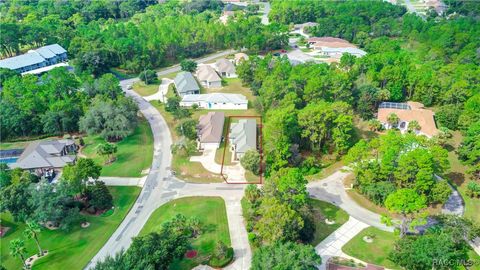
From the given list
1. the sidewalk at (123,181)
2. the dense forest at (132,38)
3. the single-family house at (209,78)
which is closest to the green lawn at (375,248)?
the sidewalk at (123,181)

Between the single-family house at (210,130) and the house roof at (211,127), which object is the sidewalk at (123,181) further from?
the house roof at (211,127)

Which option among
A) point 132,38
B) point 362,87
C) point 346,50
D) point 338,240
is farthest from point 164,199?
point 346,50

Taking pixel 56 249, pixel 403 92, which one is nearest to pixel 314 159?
pixel 403 92

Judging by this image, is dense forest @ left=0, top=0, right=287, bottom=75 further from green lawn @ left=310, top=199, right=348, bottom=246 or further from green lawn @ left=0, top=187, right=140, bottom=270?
green lawn @ left=310, top=199, right=348, bottom=246

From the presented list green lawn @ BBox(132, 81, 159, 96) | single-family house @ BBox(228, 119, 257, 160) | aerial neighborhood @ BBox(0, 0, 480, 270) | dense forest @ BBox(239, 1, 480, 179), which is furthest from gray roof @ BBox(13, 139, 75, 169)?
dense forest @ BBox(239, 1, 480, 179)

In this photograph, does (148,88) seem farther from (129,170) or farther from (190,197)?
(190,197)
